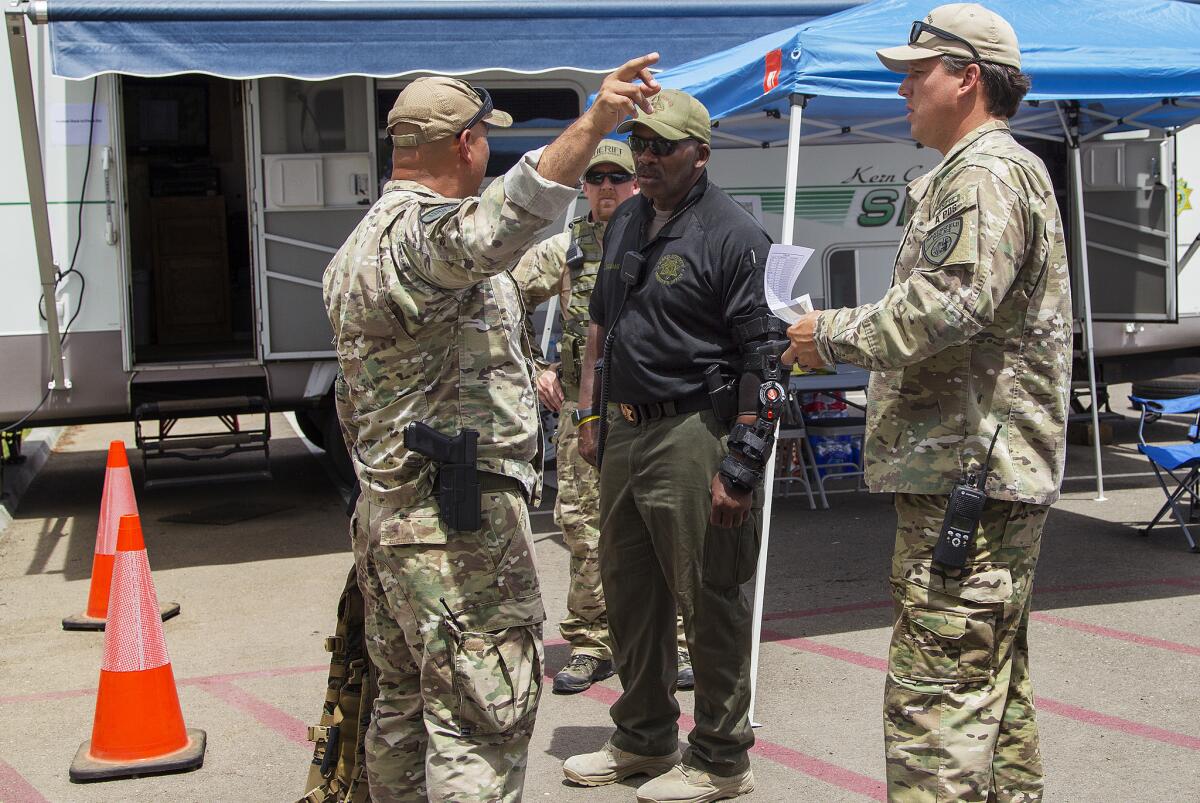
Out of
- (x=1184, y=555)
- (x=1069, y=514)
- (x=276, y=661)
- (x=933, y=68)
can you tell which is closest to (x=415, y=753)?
(x=933, y=68)

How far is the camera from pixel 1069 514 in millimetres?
7750

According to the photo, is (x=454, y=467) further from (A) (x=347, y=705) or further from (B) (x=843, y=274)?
(B) (x=843, y=274)

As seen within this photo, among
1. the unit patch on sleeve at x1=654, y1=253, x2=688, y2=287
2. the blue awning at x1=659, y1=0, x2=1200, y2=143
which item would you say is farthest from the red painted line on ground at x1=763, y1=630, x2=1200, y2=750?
the blue awning at x1=659, y1=0, x2=1200, y2=143

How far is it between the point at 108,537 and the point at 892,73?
13.7ft

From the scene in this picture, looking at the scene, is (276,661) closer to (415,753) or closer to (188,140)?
(415,753)

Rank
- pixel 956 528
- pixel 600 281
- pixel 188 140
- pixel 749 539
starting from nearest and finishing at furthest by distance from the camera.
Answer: pixel 956 528 → pixel 749 539 → pixel 600 281 → pixel 188 140

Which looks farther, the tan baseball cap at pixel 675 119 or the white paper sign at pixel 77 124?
the white paper sign at pixel 77 124

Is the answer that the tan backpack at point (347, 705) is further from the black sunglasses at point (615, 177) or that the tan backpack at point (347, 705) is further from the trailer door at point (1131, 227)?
the trailer door at point (1131, 227)

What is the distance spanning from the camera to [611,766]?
4016 millimetres

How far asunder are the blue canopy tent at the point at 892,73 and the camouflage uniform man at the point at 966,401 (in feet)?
4.90

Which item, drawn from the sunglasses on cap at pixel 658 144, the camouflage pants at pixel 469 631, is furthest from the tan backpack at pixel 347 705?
the sunglasses on cap at pixel 658 144

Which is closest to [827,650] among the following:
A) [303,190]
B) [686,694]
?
[686,694]

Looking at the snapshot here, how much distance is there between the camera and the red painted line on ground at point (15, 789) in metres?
4.06

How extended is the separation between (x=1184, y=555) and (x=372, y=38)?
526 centimetres
